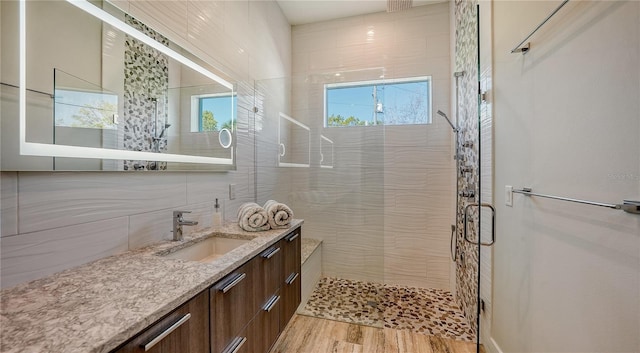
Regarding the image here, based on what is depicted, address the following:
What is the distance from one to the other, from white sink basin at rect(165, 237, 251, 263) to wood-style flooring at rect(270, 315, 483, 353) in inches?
30.5

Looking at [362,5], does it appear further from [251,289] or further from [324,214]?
[251,289]

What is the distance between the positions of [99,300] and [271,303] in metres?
0.88

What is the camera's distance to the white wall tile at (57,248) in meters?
0.79

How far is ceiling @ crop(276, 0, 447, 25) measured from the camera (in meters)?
2.69

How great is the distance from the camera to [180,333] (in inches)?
30.4

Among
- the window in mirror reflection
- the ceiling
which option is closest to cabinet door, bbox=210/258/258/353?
the window in mirror reflection

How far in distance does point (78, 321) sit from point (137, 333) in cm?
14

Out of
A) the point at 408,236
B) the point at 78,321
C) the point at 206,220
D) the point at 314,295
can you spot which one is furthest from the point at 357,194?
the point at 78,321

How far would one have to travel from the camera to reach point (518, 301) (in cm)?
138

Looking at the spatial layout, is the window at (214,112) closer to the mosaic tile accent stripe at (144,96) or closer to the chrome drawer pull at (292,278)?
the mosaic tile accent stripe at (144,96)

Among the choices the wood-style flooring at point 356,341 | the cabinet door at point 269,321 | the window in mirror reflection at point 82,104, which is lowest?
the wood-style flooring at point 356,341

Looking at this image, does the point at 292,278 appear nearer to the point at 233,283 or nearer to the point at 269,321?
the point at 269,321

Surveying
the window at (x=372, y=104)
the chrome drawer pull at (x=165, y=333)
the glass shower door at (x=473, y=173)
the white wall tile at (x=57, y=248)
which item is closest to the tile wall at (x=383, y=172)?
the window at (x=372, y=104)

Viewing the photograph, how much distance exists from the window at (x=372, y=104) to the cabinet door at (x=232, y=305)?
5.67 feet
